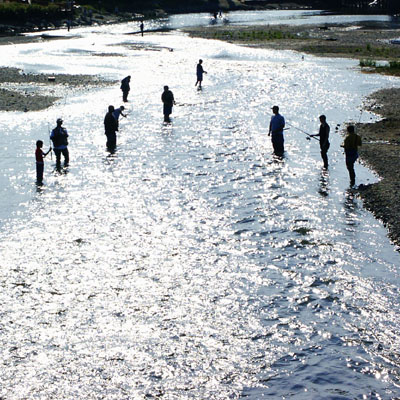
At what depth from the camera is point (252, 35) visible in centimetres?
8788

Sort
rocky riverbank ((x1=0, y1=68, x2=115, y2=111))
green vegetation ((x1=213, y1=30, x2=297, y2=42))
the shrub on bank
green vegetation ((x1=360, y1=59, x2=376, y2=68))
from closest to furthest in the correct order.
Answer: rocky riverbank ((x1=0, y1=68, x2=115, y2=111)), green vegetation ((x1=360, y1=59, x2=376, y2=68)), green vegetation ((x1=213, y1=30, x2=297, y2=42)), the shrub on bank

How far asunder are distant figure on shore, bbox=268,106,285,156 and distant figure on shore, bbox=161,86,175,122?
8.05 m

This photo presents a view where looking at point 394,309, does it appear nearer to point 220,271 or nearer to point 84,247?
point 220,271

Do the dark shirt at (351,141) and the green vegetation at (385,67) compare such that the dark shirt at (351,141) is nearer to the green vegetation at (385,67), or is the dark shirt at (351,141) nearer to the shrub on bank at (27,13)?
the green vegetation at (385,67)

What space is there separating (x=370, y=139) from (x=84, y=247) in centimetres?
1624

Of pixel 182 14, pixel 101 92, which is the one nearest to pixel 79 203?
pixel 101 92

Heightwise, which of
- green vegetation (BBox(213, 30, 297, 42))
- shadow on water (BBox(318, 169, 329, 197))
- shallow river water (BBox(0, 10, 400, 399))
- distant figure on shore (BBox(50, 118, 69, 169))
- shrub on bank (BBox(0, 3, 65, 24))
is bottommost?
shallow river water (BBox(0, 10, 400, 399))

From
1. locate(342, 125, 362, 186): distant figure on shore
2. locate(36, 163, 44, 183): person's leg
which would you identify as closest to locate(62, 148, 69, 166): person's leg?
locate(36, 163, 44, 183): person's leg

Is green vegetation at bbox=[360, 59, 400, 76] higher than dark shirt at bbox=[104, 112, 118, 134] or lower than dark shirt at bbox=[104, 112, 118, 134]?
higher

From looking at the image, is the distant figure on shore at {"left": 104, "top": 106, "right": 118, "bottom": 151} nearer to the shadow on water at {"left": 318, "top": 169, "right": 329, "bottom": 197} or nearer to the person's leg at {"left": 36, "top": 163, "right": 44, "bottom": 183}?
the person's leg at {"left": 36, "top": 163, "right": 44, "bottom": 183}

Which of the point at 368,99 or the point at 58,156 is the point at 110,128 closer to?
the point at 58,156

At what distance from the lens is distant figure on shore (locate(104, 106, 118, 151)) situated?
28.1 metres

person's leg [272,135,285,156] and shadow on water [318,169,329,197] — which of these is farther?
person's leg [272,135,285,156]

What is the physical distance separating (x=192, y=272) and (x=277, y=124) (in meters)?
11.4
